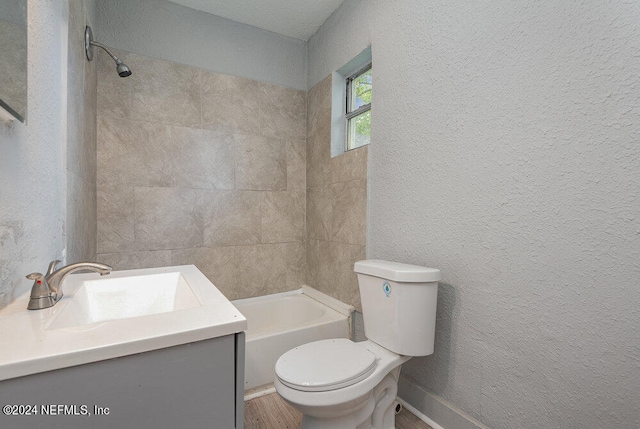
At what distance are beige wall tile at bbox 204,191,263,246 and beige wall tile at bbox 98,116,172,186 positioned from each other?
37 centimetres

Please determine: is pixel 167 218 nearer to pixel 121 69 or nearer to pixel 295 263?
pixel 121 69

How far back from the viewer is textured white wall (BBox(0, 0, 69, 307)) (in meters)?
0.74

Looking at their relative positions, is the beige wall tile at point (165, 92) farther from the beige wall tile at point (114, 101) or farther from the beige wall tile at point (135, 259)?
the beige wall tile at point (135, 259)

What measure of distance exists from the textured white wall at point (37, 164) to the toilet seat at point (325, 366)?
0.91 m

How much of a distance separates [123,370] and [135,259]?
5.79 feet

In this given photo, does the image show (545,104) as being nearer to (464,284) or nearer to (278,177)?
(464,284)

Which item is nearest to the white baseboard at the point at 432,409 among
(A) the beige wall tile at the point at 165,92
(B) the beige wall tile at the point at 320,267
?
(B) the beige wall tile at the point at 320,267

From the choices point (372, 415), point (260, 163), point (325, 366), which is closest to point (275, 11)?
point (260, 163)

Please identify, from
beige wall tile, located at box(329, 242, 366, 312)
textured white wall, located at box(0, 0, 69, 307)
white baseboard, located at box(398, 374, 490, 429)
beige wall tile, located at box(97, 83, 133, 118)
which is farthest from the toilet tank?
beige wall tile, located at box(97, 83, 133, 118)

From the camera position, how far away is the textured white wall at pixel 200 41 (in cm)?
199

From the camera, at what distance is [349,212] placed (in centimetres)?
210

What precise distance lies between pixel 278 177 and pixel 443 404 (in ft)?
6.38

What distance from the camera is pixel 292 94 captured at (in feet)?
8.58

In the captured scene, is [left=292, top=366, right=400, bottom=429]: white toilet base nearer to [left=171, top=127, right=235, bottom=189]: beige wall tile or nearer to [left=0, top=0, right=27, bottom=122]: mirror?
[left=0, top=0, right=27, bottom=122]: mirror
